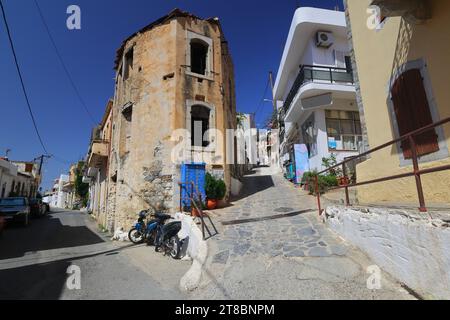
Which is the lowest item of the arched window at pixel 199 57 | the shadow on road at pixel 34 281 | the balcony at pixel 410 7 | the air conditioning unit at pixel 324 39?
the shadow on road at pixel 34 281

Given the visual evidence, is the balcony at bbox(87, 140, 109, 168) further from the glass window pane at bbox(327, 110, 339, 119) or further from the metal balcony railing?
the glass window pane at bbox(327, 110, 339, 119)

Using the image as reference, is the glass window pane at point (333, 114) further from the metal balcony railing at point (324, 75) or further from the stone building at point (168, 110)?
the stone building at point (168, 110)

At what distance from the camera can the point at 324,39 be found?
44.2ft

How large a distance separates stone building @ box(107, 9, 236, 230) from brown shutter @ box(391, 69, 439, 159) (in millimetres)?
6858

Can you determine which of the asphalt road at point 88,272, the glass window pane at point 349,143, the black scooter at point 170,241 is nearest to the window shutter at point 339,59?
the glass window pane at point 349,143

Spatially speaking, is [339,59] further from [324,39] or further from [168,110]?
[168,110]

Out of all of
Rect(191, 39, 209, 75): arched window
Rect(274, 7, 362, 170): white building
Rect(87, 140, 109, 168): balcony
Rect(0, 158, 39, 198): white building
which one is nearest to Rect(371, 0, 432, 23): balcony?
Rect(274, 7, 362, 170): white building

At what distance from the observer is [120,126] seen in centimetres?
1275

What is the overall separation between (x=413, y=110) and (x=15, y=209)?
18400 millimetres

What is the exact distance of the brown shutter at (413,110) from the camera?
15.4 ft

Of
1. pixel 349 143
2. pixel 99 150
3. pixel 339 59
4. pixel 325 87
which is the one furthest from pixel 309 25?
pixel 99 150

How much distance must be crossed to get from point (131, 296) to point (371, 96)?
7.07 m

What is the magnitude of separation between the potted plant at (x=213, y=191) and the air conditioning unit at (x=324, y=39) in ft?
31.9
